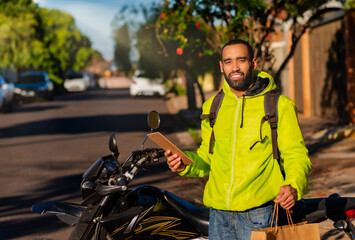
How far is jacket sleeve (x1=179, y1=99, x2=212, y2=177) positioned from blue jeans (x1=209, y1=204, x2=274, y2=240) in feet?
0.78

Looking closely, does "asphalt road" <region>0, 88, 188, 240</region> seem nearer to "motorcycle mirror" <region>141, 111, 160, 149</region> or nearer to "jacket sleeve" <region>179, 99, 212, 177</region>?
"jacket sleeve" <region>179, 99, 212, 177</region>

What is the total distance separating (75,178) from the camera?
9.83 metres

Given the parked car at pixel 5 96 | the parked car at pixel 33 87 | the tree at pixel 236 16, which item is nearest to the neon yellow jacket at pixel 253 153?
the tree at pixel 236 16

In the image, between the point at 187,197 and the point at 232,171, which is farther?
the point at 187,197

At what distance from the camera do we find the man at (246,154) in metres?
3.14

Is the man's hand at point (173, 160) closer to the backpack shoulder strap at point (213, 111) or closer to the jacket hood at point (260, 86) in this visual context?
the backpack shoulder strap at point (213, 111)

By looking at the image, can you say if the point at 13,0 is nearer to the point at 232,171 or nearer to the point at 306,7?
the point at 306,7

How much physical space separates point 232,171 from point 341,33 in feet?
41.9

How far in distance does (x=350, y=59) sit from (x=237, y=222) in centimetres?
1160

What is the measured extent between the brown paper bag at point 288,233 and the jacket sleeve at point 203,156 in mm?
530

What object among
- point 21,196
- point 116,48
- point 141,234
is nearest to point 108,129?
point 21,196

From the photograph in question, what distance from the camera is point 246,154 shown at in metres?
3.16

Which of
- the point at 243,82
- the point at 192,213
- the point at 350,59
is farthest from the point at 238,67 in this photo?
the point at 350,59

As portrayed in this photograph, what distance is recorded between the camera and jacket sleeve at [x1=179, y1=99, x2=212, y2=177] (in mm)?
3414
